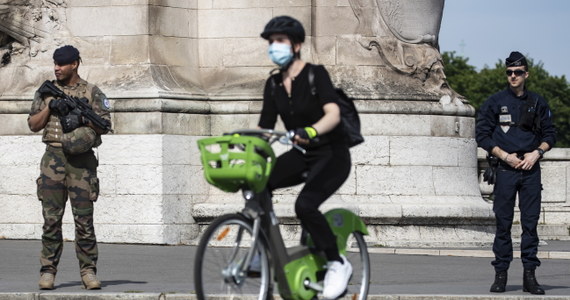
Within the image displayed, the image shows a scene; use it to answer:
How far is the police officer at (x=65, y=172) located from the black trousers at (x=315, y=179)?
2.74 metres

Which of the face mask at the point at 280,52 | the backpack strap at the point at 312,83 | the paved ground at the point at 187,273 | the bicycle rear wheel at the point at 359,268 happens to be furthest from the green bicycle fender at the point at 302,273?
the paved ground at the point at 187,273

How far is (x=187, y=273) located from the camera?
13.3 metres

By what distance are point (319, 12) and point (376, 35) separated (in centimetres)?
71

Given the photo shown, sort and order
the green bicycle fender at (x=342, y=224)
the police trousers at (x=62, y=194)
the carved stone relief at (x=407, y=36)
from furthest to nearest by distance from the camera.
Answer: the carved stone relief at (x=407, y=36) < the police trousers at (x=62, y=194) < the green bicycle fender at (x=342, y=224)

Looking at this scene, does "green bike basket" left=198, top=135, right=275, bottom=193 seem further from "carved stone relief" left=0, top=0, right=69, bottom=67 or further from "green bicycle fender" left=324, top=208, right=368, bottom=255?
"carved stone relief" left=0, top=0, right=69, bottom=67

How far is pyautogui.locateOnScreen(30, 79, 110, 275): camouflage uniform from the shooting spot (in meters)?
11.7

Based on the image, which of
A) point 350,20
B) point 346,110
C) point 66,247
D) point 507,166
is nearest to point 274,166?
point 346,110

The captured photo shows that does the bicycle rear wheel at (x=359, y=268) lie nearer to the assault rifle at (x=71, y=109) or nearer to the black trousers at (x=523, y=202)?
the black trousers at (x=523, y=202)

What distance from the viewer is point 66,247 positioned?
1628 centimetres

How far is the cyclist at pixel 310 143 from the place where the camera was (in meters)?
9.24

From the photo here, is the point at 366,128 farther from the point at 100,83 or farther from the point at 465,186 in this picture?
the point at 100,83

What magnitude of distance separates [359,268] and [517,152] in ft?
8.41

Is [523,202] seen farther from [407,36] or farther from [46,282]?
[407,36]

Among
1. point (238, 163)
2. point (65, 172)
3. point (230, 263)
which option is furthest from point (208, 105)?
point (230, 263)
